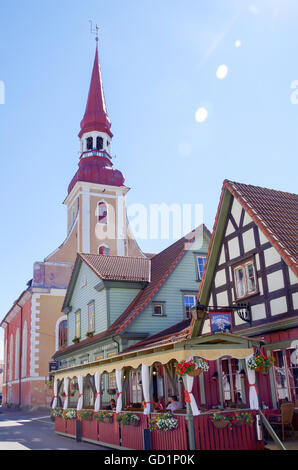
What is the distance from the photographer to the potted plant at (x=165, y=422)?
1213 cm

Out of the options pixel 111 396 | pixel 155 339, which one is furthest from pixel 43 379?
pixel 155 339

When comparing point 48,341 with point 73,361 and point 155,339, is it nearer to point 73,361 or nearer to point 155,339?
point 73,361

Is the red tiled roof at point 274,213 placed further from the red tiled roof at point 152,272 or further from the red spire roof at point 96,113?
the red spire roof at point 96,113

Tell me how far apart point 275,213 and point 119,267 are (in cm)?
1203

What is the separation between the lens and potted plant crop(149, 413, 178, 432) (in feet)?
39.8

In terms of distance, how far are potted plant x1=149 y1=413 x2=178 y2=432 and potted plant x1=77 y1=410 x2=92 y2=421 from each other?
17.5 ft

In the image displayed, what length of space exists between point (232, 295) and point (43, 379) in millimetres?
27988

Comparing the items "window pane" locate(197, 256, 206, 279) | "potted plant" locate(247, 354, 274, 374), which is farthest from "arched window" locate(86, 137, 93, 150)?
"potted plant" locate(247, 354, 274, 374)

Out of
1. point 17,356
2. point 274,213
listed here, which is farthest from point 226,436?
point 17,356

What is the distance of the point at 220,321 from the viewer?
15891mm

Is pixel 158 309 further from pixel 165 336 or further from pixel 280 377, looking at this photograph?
pixel 280 377

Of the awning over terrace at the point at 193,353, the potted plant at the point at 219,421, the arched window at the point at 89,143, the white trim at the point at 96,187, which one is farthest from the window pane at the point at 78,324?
the arched window at the point at 89,143

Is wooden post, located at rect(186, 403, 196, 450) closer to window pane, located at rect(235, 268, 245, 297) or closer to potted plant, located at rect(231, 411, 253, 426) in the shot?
potted plant, located at rect(231, 411, 253, 426)
